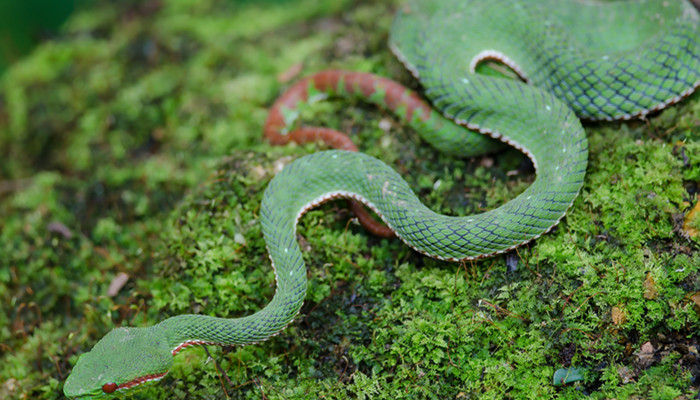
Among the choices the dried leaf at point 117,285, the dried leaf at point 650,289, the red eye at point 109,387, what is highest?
the dried leaf at point 650,289

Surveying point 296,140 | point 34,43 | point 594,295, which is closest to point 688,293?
point 594,295

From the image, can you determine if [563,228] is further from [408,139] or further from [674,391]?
[408,139]

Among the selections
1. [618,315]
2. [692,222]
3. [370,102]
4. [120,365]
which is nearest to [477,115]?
[370,102]

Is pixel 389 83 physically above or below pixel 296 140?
above

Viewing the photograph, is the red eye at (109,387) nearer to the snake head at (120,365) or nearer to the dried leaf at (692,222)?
the snake head at (120,365)

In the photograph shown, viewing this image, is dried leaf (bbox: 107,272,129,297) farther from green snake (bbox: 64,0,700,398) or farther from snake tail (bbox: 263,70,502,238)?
snake tail (bbox: 263,70,502,238)

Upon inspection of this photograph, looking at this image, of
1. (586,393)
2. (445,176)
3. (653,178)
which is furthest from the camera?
(445,176)

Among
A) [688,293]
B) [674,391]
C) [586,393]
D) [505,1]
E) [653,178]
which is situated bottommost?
[586,393]

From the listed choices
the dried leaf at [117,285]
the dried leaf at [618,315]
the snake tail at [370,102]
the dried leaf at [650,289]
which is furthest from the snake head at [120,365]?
the dried leaf at [650,289]

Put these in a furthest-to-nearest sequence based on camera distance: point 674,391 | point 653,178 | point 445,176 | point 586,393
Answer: point 445,176 → point 653,178 → point 586,393 → point 674,391
